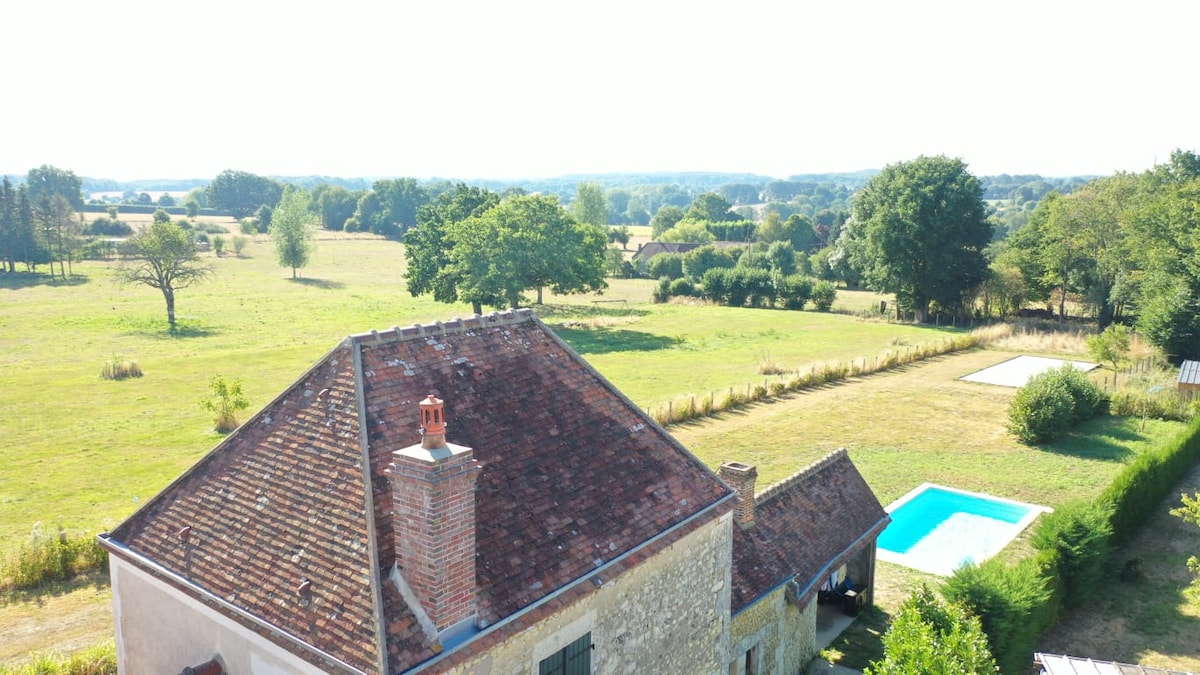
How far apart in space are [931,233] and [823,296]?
13.1 metres

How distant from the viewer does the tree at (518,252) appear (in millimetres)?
57562

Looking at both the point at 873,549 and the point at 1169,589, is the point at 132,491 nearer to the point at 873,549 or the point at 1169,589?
the point at 873,549

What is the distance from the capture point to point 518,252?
5828cm

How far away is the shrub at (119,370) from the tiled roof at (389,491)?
1461 inches

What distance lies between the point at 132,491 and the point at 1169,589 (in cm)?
2998

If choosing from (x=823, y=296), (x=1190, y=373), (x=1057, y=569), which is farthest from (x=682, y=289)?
(x=1057, y=569)

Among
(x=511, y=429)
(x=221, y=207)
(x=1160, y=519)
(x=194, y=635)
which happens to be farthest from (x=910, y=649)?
(x=221, y=207)

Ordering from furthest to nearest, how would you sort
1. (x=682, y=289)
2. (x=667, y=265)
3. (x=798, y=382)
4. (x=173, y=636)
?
(x=667, y=265) → (x=682, y=289) → (x=798, y=382) → (x=173, y=636)

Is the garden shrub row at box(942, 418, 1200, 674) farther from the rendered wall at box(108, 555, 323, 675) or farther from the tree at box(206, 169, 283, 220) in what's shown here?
the tree at box(206, 169, 283, 220)

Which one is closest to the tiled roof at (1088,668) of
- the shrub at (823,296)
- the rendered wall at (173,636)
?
the rendered wall at (173,636)

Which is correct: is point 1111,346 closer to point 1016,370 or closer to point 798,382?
point 1016,370

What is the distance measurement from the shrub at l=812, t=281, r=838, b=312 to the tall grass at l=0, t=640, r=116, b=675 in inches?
2690

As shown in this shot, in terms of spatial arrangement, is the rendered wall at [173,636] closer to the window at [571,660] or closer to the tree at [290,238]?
the window at [571,660]

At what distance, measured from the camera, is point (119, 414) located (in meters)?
35.3
